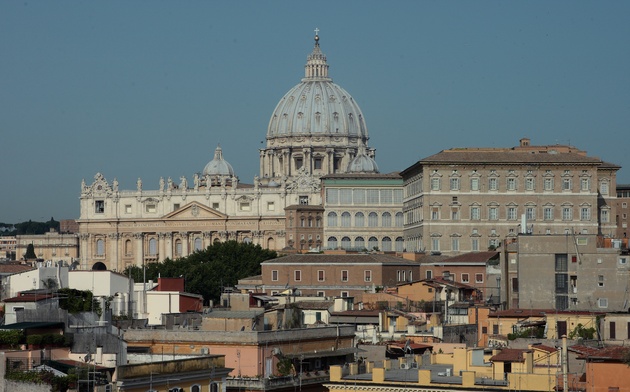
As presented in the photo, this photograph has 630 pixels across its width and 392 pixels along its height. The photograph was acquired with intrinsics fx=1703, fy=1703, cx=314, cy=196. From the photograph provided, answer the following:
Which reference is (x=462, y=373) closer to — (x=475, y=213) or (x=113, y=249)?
(x=475, y=213)

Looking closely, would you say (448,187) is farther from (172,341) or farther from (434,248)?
(172,341)

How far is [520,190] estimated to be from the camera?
104m

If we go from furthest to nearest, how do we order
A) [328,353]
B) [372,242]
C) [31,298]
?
[372,242]
[31,298]
[328,353]

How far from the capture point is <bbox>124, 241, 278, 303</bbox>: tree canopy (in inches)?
4227

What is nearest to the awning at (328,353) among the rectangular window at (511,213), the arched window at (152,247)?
the rectangular window at (511,213)

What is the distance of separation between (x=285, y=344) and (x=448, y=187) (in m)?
68.2

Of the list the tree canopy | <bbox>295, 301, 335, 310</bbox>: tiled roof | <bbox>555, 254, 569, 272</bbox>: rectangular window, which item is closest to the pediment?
the tree canopy

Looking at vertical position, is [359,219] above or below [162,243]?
above

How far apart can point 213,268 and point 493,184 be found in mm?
22991

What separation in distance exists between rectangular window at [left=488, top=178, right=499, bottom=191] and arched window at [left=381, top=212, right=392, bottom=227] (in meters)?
35.2

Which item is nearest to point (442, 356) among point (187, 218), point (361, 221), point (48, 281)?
point (48, 281)

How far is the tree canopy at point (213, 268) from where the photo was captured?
10738 centimetres

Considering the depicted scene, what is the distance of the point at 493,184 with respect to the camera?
103812 millimetres

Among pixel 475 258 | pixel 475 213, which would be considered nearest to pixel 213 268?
pixel 475 213
